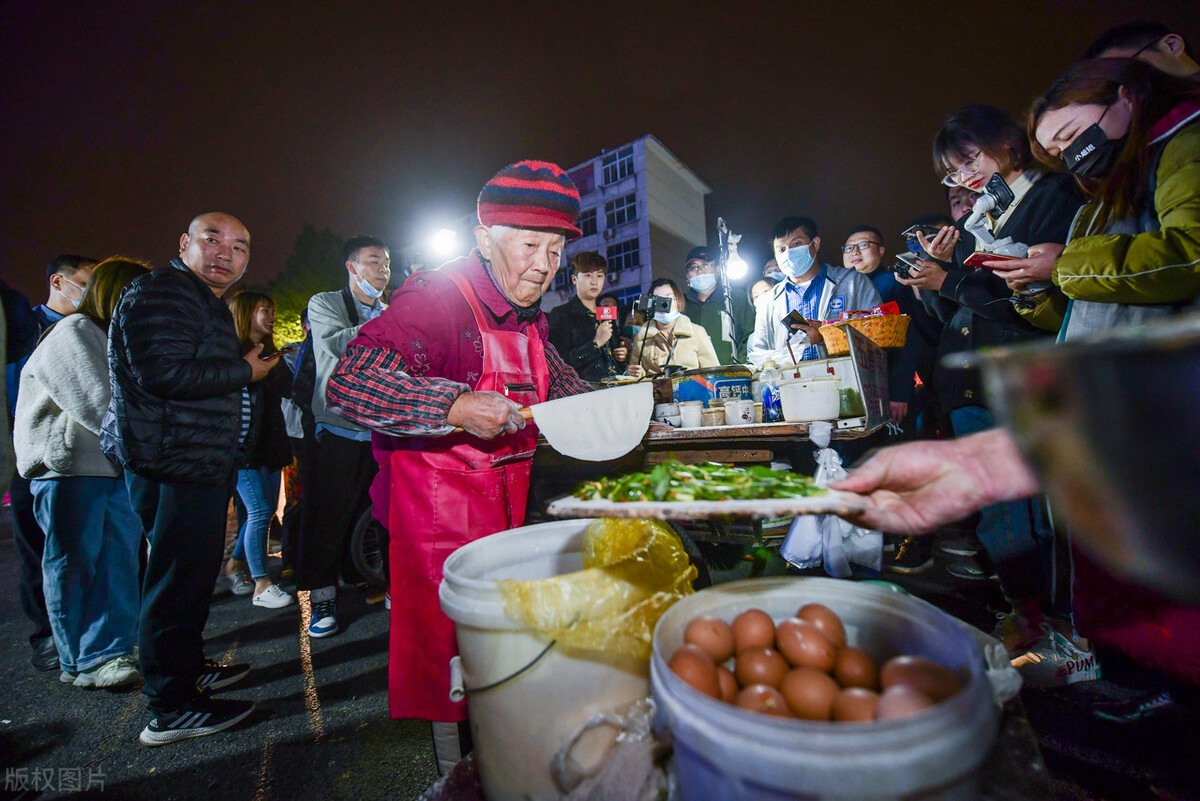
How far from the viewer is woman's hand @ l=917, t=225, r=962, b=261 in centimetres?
373

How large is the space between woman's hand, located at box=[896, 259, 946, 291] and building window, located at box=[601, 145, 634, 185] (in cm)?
2960

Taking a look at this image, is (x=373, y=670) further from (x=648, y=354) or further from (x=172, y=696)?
(x=648, y=354)

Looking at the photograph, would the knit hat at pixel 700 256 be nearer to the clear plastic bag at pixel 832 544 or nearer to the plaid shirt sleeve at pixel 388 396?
the clear plastic bag at pixel 832 544

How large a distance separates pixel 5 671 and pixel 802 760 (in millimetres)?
5767

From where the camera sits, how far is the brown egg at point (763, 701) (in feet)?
3.56

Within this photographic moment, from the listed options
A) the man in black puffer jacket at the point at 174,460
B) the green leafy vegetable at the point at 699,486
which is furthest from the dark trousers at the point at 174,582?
the green leafy vegetable at the point at 699,486

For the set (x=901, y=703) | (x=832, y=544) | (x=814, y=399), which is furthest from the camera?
(x=832, y=544)

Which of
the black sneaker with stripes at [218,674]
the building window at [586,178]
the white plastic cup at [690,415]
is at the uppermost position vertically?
the building window at [586,178]

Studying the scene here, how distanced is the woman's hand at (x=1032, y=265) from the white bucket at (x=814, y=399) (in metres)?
1.00

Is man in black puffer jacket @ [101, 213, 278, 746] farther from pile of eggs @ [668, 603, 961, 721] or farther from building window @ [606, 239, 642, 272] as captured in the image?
building window @ [606, 239, 642, 272]

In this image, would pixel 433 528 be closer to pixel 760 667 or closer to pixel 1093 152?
pixel 760 667

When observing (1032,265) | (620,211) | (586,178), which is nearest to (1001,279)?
(1032,265)

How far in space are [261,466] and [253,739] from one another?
292 centimetres

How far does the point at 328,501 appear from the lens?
4098mm
